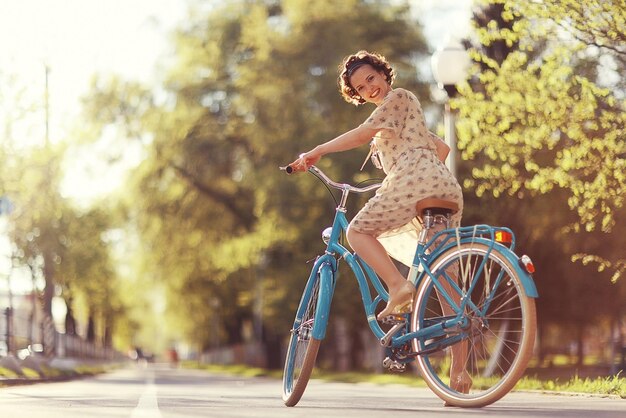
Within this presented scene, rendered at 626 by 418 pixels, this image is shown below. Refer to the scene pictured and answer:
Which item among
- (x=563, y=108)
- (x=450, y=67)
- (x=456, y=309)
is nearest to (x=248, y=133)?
(x=450, y=67)

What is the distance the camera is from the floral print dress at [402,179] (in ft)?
21.7

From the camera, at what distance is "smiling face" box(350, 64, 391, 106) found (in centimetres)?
703

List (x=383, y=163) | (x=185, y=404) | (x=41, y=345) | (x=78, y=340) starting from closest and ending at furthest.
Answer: (x=383, y=163) < (x=185, y=404) < (x=41, y=345) < (x=78, y=340)

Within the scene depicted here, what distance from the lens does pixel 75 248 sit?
42.8 meters

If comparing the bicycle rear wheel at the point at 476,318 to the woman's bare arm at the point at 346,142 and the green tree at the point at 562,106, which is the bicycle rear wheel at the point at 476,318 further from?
the green tree at the point at 562,106

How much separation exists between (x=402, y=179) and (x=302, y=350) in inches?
54.2

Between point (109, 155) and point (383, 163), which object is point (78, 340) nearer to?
point (109, 155)

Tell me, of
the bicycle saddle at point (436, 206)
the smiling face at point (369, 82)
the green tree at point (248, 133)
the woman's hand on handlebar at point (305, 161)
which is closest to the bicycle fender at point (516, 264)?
the bicycle saddle at point (436, 206)

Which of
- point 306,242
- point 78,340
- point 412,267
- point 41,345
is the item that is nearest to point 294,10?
point 306,242

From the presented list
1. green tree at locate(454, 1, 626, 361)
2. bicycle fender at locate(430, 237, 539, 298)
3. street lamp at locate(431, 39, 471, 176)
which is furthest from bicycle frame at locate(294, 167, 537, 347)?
street lamp at locate(431, 39, 471, 176)

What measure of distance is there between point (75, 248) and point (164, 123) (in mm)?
9800

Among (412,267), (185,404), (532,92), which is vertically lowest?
(185,404)

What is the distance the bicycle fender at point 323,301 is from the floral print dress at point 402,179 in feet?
1.54

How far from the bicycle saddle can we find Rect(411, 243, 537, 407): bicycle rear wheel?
Result: 12.2 inches
